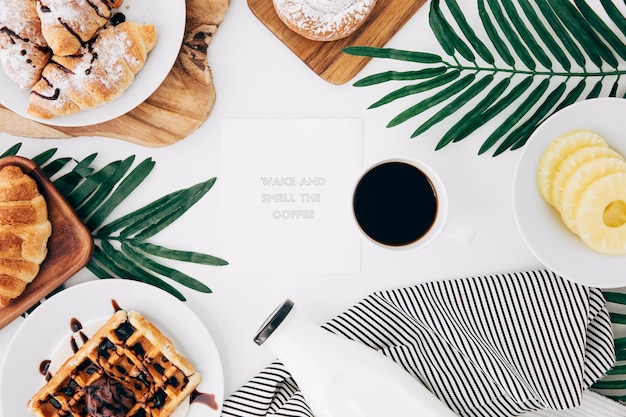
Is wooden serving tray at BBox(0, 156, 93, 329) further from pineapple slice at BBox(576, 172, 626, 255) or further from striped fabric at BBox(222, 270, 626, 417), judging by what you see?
pineapple slice at BBox(576, 172, 626, 255)

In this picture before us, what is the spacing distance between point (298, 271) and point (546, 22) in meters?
0.56

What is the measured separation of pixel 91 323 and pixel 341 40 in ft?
2.01

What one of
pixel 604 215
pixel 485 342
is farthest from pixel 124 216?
pixel 604 215

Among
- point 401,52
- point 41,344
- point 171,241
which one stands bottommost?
point 41,344

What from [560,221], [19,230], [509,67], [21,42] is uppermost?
[509,67]

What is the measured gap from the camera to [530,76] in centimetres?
83

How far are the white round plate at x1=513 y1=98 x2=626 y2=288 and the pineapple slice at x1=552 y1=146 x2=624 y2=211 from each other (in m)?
0.03

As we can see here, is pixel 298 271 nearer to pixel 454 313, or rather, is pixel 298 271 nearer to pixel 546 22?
pixel 454 313

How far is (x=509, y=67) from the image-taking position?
2.80 ft

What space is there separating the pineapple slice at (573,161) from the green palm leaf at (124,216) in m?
0.52

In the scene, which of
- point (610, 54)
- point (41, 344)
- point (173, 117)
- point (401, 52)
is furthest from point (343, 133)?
point (41, 344)

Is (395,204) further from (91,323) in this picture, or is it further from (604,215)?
(91,323)

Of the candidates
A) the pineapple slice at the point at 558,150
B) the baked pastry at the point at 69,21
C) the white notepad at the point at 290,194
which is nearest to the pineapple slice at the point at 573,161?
the pineapple slice at the point at 558,150

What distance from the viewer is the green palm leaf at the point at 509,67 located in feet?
2.64
